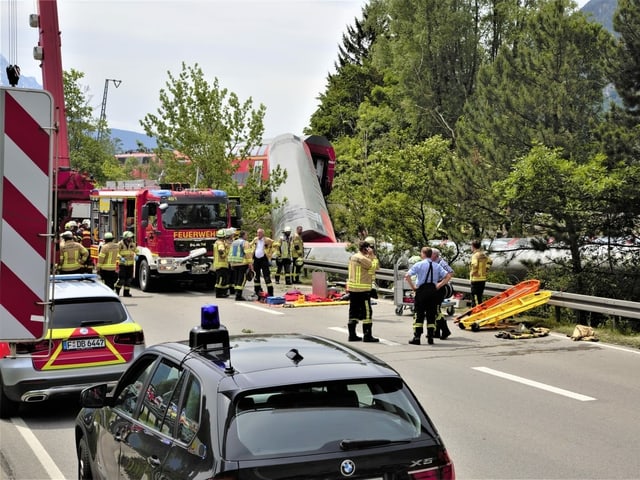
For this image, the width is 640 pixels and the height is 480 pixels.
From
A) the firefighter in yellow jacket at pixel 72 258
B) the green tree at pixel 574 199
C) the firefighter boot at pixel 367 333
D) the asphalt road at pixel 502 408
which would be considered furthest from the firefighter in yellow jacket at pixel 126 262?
the green tree at pixel 574 199

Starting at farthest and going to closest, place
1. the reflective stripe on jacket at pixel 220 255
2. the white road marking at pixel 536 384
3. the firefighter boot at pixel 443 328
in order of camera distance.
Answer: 1. the reflective stripe on jacket at pixel 220 255
2. the firefighter boot at pixel 443 328
3. the white road marking at pixel 536 384

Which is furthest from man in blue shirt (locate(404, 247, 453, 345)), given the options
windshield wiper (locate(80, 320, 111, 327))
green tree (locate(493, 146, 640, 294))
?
windshield wiper (locate(80, 320, 111, 327))

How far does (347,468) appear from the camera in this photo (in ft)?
13.2

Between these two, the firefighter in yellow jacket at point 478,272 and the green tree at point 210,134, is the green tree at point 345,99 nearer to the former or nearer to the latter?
the green tree at point 210,134

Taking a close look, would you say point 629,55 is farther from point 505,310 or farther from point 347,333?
point 347,333

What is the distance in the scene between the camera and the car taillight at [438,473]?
4160 millimetres

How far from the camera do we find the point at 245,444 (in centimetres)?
405

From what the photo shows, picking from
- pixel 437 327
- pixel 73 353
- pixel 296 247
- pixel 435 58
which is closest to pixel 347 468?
pixel 73 353

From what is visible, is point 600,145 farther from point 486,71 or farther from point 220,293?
point 486,71

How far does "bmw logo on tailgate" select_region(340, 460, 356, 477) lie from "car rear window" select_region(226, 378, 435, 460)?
84mm

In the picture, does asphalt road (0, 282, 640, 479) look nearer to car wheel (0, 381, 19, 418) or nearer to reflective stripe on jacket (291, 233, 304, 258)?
car wheel (0, 381, 19, 418)

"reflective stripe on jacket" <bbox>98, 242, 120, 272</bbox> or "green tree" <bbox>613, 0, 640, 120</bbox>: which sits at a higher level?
"green tree" <bbox>613, 0, 640, 120</bbox>

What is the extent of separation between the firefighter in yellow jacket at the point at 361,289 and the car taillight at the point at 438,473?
10286 millimetres

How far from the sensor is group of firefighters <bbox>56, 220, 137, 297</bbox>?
1805cm
